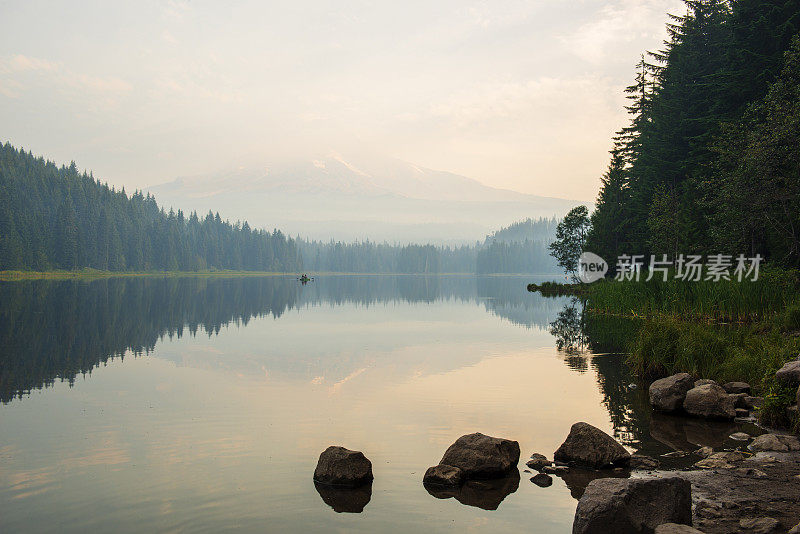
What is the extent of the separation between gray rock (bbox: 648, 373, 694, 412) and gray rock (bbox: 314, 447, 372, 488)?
8.82 m

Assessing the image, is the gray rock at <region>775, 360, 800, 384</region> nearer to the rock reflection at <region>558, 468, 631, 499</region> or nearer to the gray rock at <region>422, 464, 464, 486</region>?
the rock reflection at <region>558, 468, 631, 499</region>

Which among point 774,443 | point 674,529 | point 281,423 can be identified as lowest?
point 281,423

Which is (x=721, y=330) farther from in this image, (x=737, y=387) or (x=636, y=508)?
(x=636, y=508)

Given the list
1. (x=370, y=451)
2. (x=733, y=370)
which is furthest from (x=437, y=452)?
(x=733, y=370)

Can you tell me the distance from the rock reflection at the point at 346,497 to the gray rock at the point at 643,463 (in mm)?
4931

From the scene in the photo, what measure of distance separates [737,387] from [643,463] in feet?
23.6

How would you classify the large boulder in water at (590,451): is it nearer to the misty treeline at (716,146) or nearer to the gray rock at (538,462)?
the gray rock at (538,462)

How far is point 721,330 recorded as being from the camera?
75.2 ft

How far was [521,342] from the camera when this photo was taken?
3003cm

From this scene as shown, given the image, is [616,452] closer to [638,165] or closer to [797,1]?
[797,1]

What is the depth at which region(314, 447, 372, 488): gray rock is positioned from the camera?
9.85m

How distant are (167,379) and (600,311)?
34525 mm

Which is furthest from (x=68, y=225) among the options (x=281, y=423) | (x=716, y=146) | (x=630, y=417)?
(x=630, y=417)

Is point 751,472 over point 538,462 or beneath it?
over
